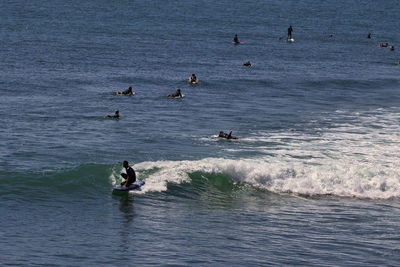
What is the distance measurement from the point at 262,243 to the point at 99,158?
13847 mm

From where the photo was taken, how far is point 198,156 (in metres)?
34.7

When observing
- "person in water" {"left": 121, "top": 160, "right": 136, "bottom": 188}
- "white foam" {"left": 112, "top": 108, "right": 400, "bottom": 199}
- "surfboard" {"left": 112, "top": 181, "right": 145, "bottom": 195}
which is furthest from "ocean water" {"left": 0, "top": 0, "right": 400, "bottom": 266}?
"person in water" {"left": 121, "top": 160, "right": 136, "bottom": 188}

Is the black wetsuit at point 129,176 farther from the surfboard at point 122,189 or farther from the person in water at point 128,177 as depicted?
the surfboard at point 122,189

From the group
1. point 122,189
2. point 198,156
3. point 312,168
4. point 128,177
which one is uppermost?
point 198,156

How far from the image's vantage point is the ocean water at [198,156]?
22000 mm

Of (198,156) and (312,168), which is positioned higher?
(198,156)

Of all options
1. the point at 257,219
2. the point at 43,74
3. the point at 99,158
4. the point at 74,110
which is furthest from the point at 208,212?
the point at 43,74

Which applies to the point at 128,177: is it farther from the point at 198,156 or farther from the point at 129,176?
the point at 198,156

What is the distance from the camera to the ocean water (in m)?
22.0

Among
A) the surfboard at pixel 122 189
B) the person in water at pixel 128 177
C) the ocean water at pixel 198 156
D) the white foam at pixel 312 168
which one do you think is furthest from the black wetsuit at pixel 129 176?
the white foam at pixel 312 168

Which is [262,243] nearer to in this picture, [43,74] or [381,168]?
[381,168]

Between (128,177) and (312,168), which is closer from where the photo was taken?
(128,177)

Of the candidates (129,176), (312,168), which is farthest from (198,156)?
(129,176)

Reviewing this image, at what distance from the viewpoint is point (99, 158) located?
3356 cm
